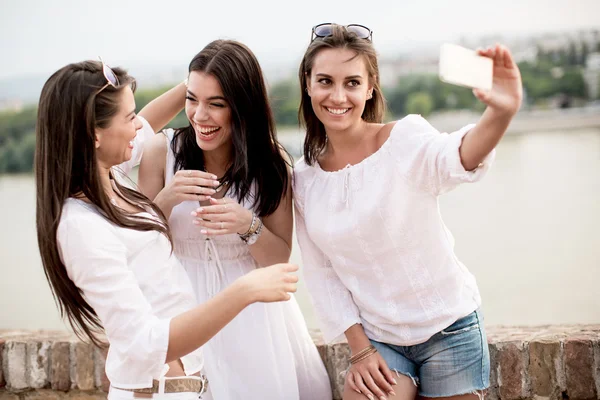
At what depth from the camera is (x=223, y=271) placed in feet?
7.43

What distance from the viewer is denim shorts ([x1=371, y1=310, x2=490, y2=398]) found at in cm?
202

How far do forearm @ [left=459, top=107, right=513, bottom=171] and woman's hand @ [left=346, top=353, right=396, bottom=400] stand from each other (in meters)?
0.71

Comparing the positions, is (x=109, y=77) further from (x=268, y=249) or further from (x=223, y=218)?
(x=268, y=249)

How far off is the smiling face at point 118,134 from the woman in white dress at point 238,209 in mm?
378

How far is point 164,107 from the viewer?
2.44 metres

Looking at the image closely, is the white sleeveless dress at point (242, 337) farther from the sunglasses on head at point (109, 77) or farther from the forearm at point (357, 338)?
the sunglasses on head at point (109, 77)

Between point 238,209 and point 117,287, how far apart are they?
657 mm

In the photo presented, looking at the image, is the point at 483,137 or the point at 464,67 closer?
the point at 464,67

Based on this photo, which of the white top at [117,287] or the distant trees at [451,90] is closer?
the white top at [117,287]

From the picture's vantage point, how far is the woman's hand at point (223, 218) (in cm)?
202

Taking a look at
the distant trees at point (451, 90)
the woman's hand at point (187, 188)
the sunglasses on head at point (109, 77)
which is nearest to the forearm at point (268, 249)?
the woman's hand at point (187, 188)

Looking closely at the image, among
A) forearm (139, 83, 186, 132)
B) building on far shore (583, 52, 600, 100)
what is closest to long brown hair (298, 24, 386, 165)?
forearm (139, 83, 186, 132)

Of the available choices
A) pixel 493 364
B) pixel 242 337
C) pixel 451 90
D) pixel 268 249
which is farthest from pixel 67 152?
pixel 451 90

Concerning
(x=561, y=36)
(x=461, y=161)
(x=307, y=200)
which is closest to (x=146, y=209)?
(x=307, y=200)
